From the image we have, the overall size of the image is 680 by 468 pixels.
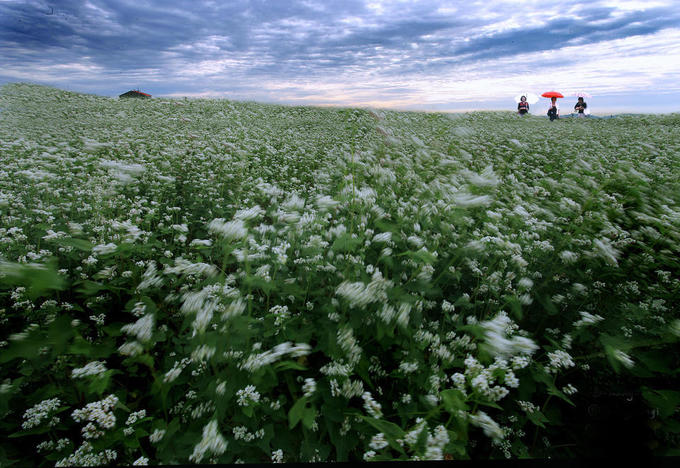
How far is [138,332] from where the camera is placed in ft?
5.65

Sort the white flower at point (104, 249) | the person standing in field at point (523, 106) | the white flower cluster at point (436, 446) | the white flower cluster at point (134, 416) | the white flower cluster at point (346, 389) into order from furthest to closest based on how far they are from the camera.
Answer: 1. the person standing in field at point (523, 106)
2. the white flower at point (104, 249)
3. the white flower cluster at point (346, 389)
4. the white flower cluster at point (134, 416)
5. the white flower cluster at point (436, 446)

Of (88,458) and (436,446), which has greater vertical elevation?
(436,446)

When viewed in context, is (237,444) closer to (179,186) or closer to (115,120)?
(179,186)

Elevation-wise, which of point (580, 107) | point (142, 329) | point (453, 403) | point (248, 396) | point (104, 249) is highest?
point (580, 107)

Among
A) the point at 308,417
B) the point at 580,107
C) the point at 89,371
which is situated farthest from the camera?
the point at 580,107

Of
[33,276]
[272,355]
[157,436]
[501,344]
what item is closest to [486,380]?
[501,344]

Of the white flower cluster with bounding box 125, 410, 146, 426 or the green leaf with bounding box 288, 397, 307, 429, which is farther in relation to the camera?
the white flower cluster with bounding box 125, 410, 146, 426

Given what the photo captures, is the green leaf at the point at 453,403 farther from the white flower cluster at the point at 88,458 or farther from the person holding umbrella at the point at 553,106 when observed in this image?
the person holding umbrella at the point at 553,106

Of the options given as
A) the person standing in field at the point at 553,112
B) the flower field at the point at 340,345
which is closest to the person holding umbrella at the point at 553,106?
the person standing in field at the point at 553,112

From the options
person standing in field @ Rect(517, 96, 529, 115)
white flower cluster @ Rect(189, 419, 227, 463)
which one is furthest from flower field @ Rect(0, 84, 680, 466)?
person standing in field @ Rect(517, 96, 529, 115)

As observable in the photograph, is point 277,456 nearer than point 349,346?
Yes

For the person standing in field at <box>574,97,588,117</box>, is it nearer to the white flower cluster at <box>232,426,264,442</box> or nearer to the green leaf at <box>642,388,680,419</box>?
the green leaf at <box>642,388,680,419</box>

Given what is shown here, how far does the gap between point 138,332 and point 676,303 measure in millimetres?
4257

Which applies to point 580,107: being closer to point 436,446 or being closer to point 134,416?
point 436,446
